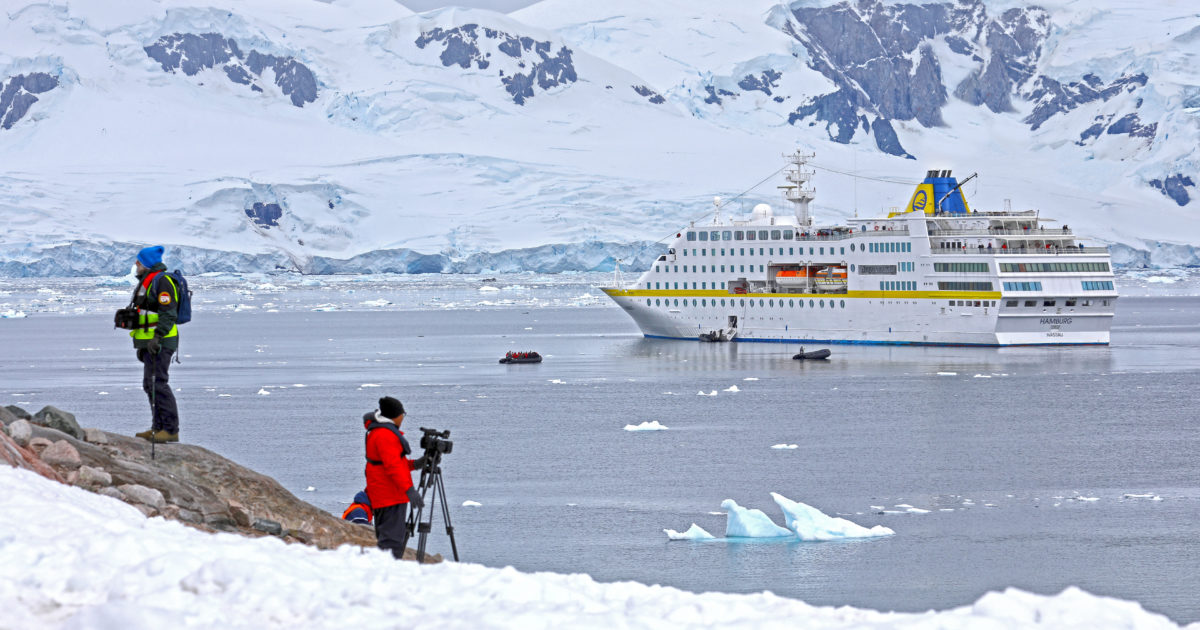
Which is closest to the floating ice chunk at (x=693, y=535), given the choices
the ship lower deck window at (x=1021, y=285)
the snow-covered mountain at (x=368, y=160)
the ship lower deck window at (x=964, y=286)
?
the ship lower deck window at (x=1021, y=285)

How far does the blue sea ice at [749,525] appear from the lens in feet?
57.9

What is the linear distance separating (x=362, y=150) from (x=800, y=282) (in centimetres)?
11257

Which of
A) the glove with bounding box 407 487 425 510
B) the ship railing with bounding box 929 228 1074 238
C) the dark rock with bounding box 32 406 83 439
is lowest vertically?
the glove with bounding box 407 487 425 510

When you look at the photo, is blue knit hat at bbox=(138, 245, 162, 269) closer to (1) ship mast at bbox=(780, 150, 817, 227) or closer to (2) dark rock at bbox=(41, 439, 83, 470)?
(2) dark rock at bbox=(41, 439, 83, 470)

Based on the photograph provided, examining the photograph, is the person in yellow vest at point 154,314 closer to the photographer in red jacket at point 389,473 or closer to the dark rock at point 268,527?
the dark rock at point 268,527

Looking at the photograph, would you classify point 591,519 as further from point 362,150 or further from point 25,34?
point 25,34

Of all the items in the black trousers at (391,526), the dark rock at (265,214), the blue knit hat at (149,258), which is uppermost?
the dark rock at (265,214)

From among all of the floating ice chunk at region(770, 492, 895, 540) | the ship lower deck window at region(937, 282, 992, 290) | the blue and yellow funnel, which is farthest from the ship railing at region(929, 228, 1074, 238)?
the floating ice chunk at region(770, 492, 895, 540)

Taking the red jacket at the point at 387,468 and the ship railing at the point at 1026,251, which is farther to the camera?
the ship railing at the point at 1026,251

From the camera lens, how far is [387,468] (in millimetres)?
10328

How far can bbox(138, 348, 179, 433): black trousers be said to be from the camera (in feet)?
40.9

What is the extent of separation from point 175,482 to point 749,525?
7801 mm

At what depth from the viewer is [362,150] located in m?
163

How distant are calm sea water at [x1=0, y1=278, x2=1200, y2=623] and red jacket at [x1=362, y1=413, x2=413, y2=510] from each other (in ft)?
17.2
